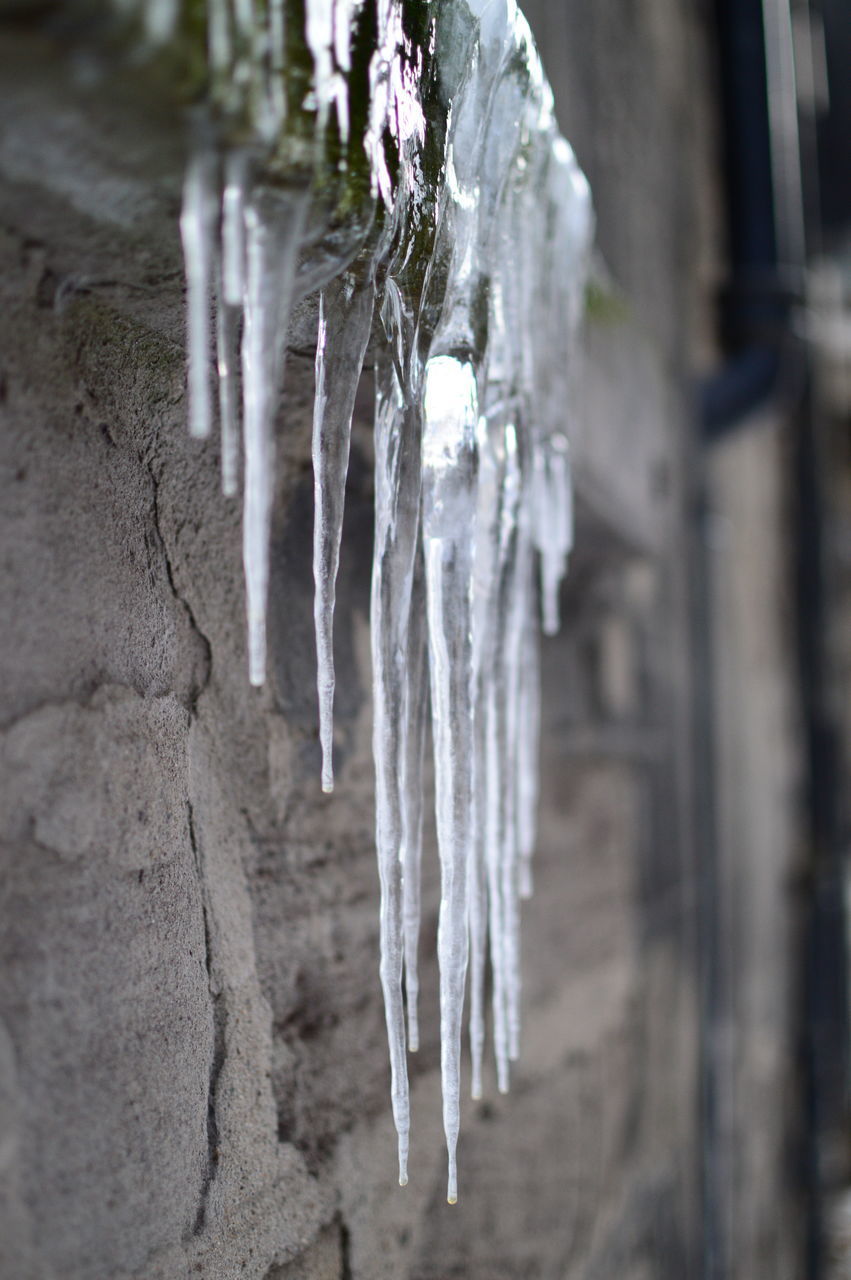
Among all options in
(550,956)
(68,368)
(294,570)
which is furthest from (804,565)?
(68,368)

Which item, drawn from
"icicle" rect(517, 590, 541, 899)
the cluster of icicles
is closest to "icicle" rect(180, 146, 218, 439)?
the cluster of icicles

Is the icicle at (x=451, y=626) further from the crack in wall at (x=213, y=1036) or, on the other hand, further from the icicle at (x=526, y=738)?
the icicle at (x=526, y=738)

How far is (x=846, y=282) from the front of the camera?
17.1ft

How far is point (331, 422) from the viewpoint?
28.4 inches

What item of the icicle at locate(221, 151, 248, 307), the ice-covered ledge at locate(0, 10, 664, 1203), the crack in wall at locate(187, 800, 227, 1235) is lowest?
the crack in wall at locate(187, 800, 227, 1235)

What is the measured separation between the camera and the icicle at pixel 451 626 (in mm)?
803

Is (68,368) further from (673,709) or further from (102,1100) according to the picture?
(673,709)

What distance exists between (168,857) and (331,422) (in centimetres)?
31

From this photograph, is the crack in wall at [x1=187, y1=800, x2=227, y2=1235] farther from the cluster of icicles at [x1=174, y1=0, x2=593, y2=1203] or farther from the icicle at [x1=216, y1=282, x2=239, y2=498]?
the icicle at [x1=216, y1=282, x2=239, y2=498]

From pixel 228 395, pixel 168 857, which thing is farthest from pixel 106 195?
pixel 168 857

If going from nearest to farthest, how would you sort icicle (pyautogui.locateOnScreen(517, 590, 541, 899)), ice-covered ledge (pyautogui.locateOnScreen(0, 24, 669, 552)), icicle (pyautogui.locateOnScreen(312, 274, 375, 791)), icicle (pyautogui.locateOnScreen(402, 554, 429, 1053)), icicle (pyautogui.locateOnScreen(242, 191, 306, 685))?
ice-covered ledge (pyautogui.locateOnScreen(0, 24, 669, 552)) < icicle (pyautogui.locateOnScreen(242, 191, 306, 685)) < icicle (pyautogui.locateOnScreen(312, 274, 375, 791)) < icicle (pyautogui.locateOnScreen(402, 554, 429, 1053)) < icicle (pyautogui.locateOnScreen(517, 590, 541, 899))

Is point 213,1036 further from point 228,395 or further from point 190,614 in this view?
point 228,395

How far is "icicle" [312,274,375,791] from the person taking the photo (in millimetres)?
711

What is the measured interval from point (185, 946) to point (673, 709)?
74.0 inches
